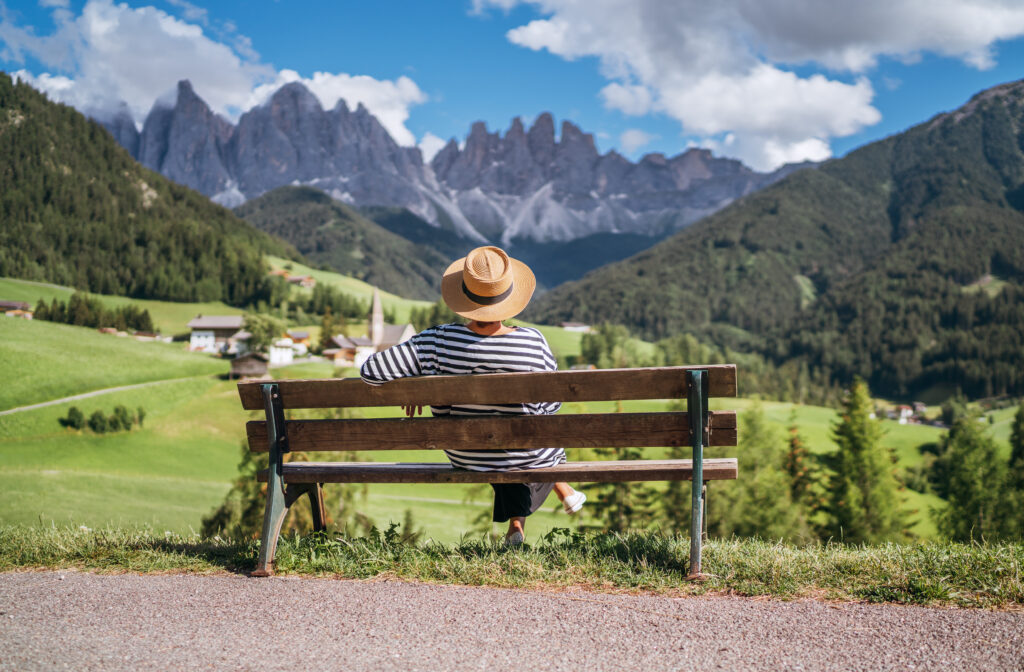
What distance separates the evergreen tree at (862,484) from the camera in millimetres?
46531

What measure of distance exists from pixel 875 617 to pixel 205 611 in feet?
14.2

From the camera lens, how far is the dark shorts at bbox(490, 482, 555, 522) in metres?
5.88

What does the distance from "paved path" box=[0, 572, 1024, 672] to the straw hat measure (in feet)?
6.92

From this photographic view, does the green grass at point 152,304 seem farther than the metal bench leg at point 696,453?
Yes

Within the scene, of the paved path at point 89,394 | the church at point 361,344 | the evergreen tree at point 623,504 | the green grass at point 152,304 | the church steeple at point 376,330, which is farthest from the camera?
the church steeple at point 376,330

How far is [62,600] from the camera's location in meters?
4.80

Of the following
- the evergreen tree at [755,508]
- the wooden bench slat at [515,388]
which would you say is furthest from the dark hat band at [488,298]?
the evergreen tree at [755,508]

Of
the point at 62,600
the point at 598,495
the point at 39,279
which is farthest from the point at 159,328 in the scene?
the point at 62,600

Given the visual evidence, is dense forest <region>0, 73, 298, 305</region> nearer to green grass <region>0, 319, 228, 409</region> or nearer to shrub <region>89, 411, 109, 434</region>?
green grass <region>0, 319, 228, 409</region>

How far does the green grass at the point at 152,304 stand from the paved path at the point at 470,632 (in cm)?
7219

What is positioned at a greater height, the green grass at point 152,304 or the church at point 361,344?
the green grass at point 152,304

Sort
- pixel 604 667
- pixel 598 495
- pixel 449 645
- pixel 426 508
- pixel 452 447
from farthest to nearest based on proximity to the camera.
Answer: pixel 426 508
pixel 598 495
pixel 452 447
pixel 449 645
pixel 604 667

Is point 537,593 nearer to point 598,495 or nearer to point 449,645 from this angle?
point 449,645

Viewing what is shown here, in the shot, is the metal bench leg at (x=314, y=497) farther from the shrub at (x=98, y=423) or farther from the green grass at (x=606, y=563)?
the shrub at (x=98, y=423)
